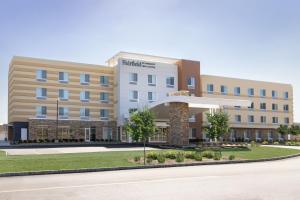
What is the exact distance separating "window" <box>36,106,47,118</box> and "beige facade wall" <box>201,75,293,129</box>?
26.1 meters

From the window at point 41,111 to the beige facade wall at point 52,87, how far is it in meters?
0.43

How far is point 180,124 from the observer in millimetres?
39094

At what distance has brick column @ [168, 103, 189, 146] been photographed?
3912 centimetres

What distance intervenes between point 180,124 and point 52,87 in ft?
77.0

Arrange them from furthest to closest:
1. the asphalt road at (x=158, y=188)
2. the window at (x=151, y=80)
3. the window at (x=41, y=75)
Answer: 1. the window at (x=151, y=80)
2. the window at (x=41, y=75)
3. the asphalt road at (x=158, y=188)

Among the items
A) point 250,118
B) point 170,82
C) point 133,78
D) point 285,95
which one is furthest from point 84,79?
point 285,95

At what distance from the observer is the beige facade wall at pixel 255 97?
66250 mm

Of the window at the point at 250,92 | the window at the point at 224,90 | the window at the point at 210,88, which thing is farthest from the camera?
the window at the point at 250,92

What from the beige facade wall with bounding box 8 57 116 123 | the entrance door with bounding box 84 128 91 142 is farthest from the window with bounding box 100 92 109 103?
the entrance door with bounding box 84 128 91 142

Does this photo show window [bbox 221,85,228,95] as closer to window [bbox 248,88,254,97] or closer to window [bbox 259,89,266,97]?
window [bbox 248,88,254,97]

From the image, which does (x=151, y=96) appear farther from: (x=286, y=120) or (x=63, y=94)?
(x=286, y=120)

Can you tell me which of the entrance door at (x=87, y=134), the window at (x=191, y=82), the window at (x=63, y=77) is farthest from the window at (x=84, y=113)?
the window at (x=191, y=82)

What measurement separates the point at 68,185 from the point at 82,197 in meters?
2.77

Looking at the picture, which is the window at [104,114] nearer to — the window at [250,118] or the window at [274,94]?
the window at [250,118]
